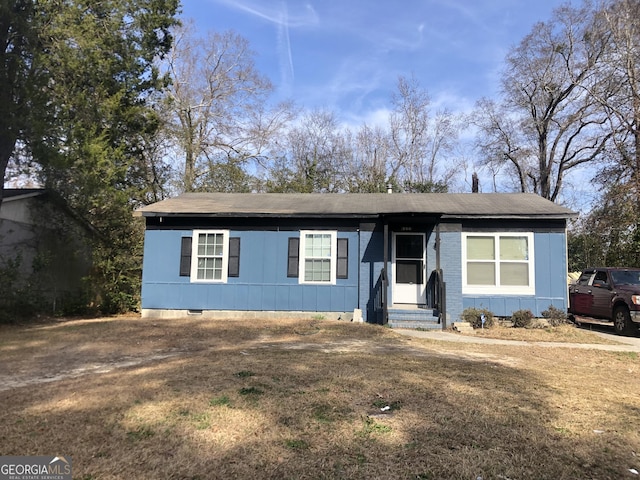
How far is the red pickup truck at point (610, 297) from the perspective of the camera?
10.8m

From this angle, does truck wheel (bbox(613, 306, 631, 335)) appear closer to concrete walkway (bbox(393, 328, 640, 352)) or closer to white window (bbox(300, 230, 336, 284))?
concrete walkway (bbox(393, 328, 640, 352))

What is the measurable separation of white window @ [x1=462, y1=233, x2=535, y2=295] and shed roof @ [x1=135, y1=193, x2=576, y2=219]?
739 mm

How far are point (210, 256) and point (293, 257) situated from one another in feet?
8.10

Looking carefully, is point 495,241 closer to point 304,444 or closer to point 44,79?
point 304,444

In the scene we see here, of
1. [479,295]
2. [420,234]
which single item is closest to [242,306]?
[420,234]

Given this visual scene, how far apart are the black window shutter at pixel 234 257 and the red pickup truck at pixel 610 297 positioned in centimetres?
1017

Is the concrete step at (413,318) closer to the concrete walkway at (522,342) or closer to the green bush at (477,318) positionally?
the concrete walkway at (522,342)

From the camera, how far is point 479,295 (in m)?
12.1

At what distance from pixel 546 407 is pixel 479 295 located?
772 centimetres

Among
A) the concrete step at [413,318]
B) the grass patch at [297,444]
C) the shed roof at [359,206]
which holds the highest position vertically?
the shed roof at [359,206]

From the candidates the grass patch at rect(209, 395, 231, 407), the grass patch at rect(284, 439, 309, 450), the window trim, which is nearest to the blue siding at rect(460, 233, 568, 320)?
the window trim

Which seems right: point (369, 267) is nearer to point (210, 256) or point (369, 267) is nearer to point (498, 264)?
point (498, 264)

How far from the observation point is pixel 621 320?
Result: 1116cm

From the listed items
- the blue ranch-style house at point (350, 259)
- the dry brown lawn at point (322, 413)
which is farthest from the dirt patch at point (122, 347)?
the blue ranch-style house at point (350, 259)
